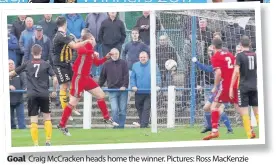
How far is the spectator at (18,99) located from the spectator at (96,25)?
102 centimetres

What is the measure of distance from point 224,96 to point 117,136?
1.67 metres

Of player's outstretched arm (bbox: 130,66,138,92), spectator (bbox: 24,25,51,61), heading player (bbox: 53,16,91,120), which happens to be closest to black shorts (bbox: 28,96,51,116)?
heading player (bbox: 53,16,91,120)

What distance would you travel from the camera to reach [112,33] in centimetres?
1385

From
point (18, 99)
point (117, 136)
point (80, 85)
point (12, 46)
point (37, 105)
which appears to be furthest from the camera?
point (80, 85)

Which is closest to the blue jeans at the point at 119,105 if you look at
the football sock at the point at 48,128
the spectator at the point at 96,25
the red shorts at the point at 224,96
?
the spectator at the point at 96,25

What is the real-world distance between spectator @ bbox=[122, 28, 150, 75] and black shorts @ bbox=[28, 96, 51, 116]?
1272 millimetres

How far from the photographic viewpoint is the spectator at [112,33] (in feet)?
45.0

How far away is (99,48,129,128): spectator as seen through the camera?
1388 cm

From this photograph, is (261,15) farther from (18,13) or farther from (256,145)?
(18,13)

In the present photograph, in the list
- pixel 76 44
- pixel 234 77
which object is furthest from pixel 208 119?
pixel 76 44

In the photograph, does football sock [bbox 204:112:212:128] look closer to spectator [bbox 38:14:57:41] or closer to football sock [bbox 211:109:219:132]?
football sock [bbox 211:109:219:132]
